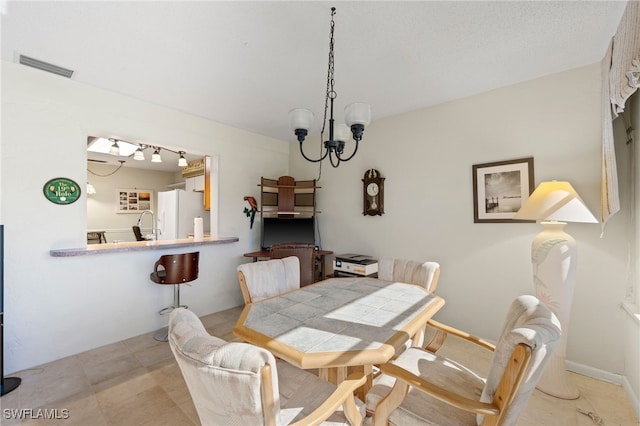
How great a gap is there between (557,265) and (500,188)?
35.4 inches

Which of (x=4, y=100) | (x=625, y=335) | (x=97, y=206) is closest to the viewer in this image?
(x=625, y=335)

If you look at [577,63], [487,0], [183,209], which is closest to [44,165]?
[183,209]

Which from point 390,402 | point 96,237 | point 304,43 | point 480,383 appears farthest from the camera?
point 96,237

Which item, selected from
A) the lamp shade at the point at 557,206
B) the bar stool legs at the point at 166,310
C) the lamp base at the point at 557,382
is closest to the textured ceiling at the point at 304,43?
the lamp shade at the point at 557,206

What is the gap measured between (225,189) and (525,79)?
363 cm

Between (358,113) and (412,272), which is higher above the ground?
(358,113)

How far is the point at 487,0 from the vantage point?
62.1 inches

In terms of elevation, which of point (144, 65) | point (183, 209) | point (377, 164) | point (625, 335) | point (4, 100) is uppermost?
point (144, 65)

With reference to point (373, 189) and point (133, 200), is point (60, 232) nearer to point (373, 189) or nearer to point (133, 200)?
point (373, 189)

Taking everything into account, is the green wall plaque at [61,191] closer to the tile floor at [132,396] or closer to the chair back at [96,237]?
the tile floor at [132,396]

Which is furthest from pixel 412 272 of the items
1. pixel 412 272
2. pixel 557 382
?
pixel 557 382

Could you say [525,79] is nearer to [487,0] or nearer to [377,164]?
[487,0]

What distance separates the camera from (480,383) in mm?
1352

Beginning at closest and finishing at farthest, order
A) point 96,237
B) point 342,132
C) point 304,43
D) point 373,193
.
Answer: point 304,43 → point 342,132 → point 373,193 → point 96,237
